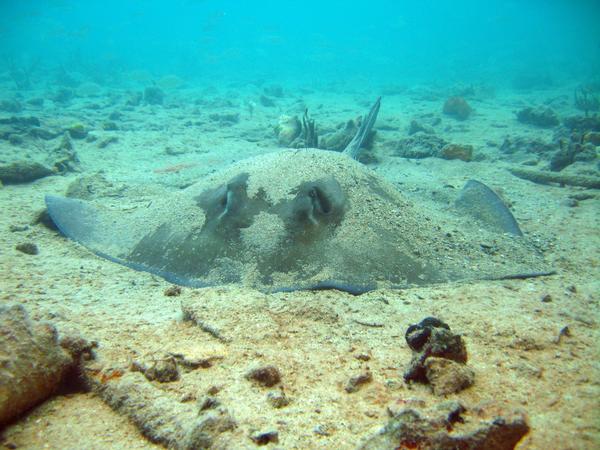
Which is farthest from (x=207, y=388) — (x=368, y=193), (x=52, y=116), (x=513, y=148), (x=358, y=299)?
(x=52, y=116)

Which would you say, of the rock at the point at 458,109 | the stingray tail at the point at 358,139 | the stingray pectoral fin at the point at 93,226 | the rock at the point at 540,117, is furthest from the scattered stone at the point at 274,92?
the stingray pectoral fin at the point at 93,226

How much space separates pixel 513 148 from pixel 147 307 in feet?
36.2

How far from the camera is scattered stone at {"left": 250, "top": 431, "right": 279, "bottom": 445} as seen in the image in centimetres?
160

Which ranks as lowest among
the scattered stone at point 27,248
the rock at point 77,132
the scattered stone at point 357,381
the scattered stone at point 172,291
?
the scattered stone at point 27,248

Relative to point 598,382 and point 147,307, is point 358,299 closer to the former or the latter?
point 598,382

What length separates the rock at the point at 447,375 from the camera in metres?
1.94

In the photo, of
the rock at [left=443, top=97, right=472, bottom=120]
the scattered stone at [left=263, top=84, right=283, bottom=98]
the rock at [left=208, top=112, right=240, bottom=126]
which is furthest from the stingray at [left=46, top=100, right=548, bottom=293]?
the scattered stone at [left=263, top=84, right=283, bottom=98]

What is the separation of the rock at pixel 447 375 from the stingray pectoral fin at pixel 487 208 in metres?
2.95

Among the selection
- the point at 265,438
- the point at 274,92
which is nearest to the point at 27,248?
the point at 265,438

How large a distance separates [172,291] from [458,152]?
833cm

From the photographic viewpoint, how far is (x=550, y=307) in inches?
115

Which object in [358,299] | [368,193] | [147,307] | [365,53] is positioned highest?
[365,53]

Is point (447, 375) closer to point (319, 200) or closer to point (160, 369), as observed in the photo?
point (160, 369)

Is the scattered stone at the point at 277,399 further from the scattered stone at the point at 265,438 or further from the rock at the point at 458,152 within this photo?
the rock at the point at 458,152
